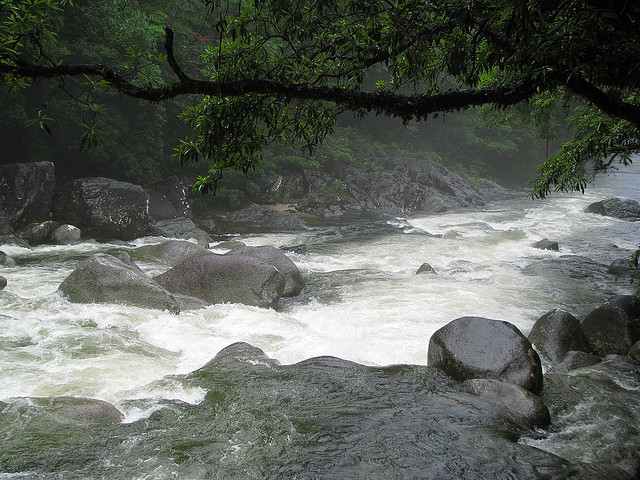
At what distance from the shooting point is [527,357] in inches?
202

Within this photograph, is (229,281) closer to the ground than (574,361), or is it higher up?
closer to the ground

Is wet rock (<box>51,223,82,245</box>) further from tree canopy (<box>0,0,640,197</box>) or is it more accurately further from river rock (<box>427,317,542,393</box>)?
river rock (<box>427,317,542,393</box>)

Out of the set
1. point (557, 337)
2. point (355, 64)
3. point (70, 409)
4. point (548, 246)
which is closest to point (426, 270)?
point (557, 337)

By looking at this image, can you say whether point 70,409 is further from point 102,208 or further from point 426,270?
point 102,208

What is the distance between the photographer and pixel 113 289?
7.50 metres

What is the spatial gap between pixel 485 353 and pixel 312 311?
3.61 meters

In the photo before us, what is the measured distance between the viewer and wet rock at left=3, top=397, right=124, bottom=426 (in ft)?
13.1

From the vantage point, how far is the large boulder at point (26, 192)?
522 inches

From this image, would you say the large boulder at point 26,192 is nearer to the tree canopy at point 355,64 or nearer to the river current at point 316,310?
the river current at point 316,310

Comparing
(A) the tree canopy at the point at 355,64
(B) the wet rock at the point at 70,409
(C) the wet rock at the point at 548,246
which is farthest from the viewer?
(C) the wet rock at the point at 548,246

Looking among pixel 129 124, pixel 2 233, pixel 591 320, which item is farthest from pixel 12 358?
pixel 129 124

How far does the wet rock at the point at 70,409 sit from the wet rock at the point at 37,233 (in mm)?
10051

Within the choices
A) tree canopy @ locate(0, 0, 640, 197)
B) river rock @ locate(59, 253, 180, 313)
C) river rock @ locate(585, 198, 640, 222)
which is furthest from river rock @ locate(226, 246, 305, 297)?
river rock @ locate(585, 198, 640, 222)

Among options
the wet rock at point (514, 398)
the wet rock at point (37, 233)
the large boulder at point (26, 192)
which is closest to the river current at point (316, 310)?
the wet rock at point (37, 233)
